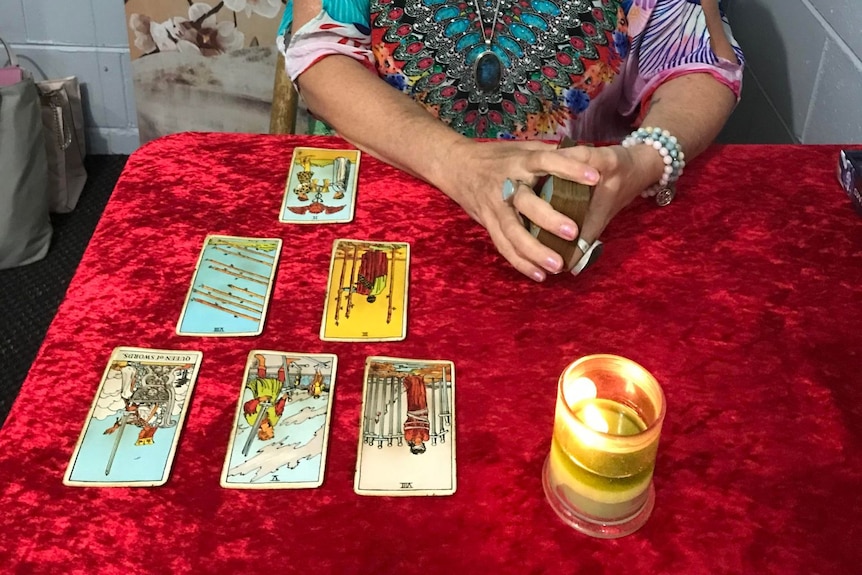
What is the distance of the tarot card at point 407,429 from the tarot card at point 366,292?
0.16 ft

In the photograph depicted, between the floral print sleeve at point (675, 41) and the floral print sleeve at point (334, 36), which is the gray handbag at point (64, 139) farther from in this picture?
the floral print sleeve at point (675, 41)

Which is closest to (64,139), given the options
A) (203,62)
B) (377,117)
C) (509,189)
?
(203,62)

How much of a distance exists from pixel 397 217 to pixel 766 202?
1.56 feet

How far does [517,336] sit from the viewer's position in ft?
2.80

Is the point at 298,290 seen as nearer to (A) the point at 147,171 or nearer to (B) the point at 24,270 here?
(A) the point at 147,171

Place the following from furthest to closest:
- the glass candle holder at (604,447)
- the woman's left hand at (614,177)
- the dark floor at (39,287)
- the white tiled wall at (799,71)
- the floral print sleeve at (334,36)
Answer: the dark floor at (39,287)
the white tiled wall at (799,71)
the floral print sleeve at (334,36)
the woman's left hand at (614,177)
the glass candle holder at (604,447)

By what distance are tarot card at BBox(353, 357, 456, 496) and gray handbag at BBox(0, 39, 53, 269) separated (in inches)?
67.3

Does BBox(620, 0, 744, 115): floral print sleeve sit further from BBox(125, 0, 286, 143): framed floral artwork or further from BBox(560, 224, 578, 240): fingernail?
BBox(125, 0, 286, 143): framed floral artwork

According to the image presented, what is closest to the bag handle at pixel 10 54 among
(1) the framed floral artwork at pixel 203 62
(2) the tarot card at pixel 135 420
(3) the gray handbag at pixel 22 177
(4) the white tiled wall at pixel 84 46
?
(4) the white tiled wall at pixel 84 46

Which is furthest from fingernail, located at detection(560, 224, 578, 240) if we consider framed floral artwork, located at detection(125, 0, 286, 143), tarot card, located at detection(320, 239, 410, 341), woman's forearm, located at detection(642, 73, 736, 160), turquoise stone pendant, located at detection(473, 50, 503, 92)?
framed floral artwork, located at detection(125, 0, 286, 143)

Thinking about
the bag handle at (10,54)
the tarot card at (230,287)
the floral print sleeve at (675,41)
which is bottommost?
the bag handle at (10,54)

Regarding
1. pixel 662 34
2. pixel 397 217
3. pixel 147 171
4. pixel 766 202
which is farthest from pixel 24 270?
pixel 766 202

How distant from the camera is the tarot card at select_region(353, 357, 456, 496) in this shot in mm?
694

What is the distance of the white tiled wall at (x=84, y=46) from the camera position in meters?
2.38
